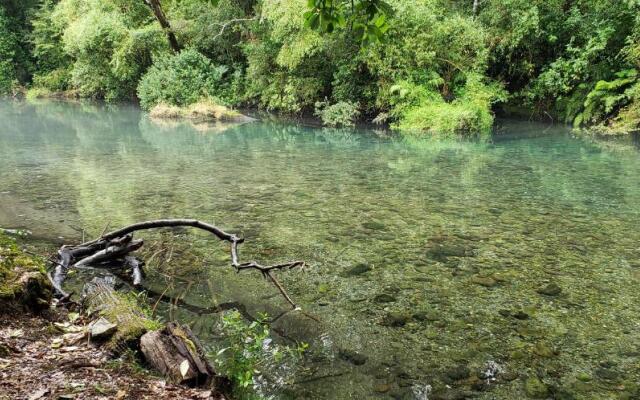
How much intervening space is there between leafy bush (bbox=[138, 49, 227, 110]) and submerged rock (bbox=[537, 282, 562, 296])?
24.2 meters

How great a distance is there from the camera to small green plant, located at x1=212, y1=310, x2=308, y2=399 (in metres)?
3.34

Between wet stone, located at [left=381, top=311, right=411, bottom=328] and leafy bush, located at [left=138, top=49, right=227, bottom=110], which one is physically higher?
leafy bush, located at [left=138, top=49, right=227, bottom=110]

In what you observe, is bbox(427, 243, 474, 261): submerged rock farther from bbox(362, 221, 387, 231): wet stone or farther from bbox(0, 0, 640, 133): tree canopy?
bbox(0, 0, 640, 133): tree canopy

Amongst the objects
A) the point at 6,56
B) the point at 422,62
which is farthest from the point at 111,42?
the point at 422,62

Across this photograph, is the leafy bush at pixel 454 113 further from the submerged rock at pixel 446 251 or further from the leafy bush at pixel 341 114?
the submerged rock at pixel 446 251

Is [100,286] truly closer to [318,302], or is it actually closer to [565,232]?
[318,302]

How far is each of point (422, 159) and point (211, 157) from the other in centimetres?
632

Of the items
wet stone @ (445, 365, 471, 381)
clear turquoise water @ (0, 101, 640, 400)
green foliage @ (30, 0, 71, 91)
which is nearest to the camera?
wet stone @ (445, 365, 471, 381)

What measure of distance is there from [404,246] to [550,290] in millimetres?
2032

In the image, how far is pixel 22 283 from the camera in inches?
150

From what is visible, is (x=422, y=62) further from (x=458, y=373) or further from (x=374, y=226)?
(x=458, y=373)

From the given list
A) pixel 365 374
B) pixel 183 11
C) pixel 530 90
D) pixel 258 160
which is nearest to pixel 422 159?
pixel 258 160

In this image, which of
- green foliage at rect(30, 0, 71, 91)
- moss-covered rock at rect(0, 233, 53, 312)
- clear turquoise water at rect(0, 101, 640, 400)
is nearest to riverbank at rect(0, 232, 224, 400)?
moss-covered rock at rect(0, 233, 53, 312)

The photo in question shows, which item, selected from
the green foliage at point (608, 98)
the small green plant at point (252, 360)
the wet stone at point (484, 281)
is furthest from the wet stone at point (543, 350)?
the green foliage at point (608, 98)
